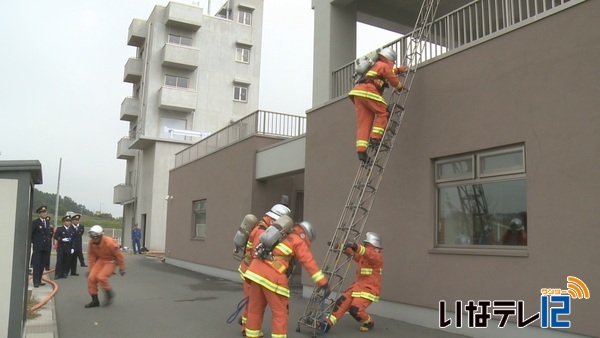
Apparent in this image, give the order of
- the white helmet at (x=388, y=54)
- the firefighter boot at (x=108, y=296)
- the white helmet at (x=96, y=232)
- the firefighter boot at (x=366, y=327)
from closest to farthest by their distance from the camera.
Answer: the firefighter boot at (x=366, y=327)
the white helmet at (x=388, y=54)
the white helmet at (x=96, y=232)
the firefighter boot at (x=108, y=296)

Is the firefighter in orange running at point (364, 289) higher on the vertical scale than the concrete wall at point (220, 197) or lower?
lower

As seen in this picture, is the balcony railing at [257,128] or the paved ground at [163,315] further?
the balcony railing at [257,128]

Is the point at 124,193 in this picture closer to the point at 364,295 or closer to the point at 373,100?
the point at 373,100

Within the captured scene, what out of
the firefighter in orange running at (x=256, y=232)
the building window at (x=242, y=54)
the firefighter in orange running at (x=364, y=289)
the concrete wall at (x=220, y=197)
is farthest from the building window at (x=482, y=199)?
the building window at (x=242, y=54)

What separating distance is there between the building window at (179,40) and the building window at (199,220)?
16.6 metres

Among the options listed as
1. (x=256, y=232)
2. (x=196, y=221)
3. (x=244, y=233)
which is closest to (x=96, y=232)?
(x=244, y=233)

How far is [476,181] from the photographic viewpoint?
792 centimetres

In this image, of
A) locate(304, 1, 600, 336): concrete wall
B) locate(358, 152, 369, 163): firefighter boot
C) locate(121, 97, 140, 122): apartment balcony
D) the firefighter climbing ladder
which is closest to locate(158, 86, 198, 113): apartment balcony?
locate(121, 97, 140, 122): apartment balcony

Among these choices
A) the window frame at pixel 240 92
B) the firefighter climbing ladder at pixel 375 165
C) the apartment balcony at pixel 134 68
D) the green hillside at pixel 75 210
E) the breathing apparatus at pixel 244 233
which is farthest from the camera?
the green hillside at pixel 75 210

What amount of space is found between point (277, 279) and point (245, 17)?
32183mm

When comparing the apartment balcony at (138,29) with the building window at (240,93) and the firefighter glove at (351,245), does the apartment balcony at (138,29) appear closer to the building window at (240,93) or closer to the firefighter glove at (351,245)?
the building window at (240,93)

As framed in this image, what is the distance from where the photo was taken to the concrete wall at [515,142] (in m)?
6.36

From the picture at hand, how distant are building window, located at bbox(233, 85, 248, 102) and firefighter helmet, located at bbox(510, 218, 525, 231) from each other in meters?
29.0

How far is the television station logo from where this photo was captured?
6.31 meters
